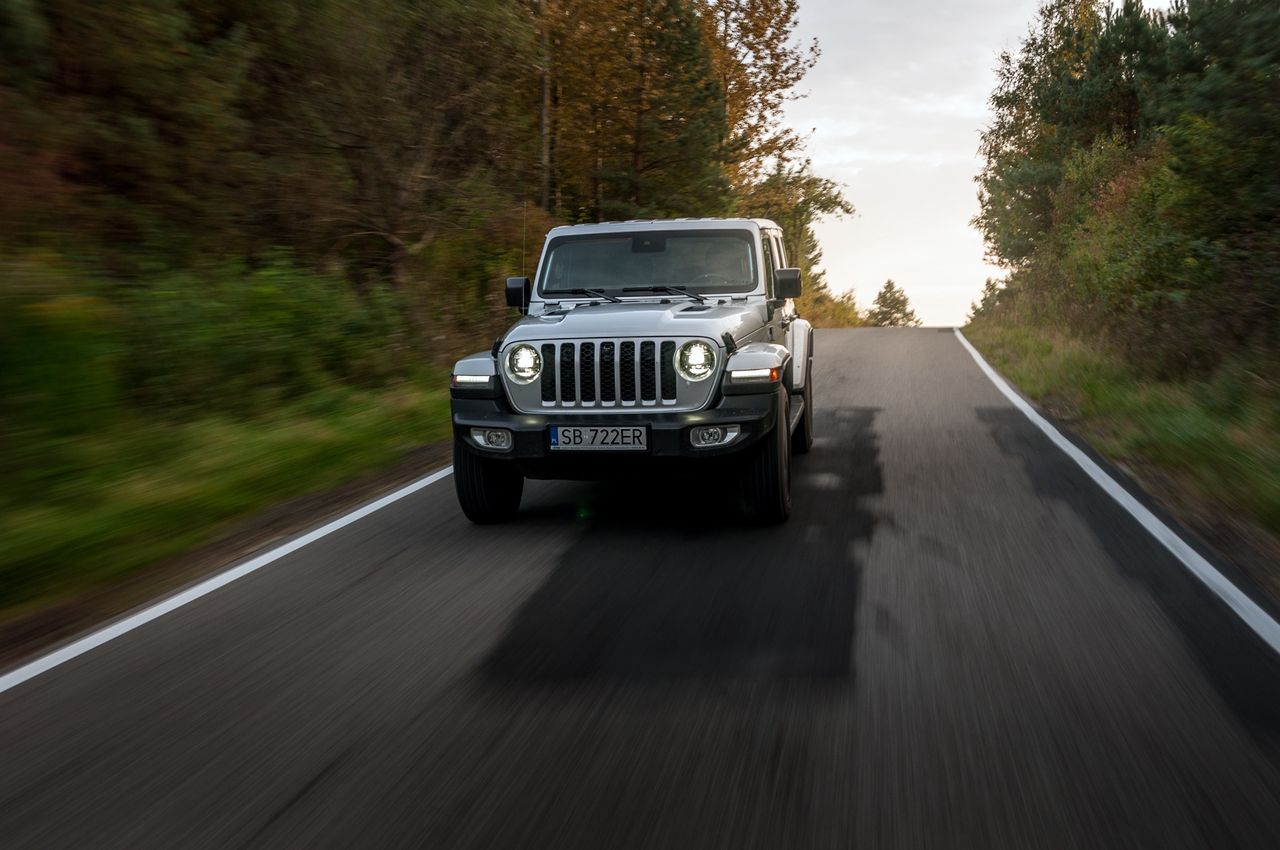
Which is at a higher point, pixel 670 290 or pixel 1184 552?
pixel 670 290

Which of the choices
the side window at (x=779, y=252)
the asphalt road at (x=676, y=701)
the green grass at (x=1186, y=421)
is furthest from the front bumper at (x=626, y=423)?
the green grass at (x=1186, y=421)

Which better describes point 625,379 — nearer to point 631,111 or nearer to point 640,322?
point 640,322

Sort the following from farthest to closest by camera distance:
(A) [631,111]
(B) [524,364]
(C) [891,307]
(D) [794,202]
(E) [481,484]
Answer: (C) [891,307] < (D) [794,202] < (A) [631,111] < (E) [481,484] < (B) [524,364]

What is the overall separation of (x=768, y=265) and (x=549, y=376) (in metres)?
2.67

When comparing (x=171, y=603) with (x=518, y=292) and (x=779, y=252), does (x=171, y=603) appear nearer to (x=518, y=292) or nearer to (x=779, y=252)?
(x=518, y=292)

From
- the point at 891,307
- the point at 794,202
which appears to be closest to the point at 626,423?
the point at 794,202

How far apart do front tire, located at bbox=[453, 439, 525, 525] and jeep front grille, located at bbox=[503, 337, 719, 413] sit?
650 millimetres

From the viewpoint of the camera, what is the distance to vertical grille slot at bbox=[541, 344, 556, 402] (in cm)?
630

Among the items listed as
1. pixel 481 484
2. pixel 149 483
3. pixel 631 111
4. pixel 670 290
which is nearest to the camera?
pixel 481 484

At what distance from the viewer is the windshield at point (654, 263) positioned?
779 centimetres

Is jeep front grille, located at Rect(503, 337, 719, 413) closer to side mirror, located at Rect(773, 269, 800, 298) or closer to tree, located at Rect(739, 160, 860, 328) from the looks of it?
side mirror, located at Rect(773, 269, 800, 298)

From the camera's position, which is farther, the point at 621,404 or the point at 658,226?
the point at 658,226

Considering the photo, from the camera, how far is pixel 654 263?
7820 millimetres

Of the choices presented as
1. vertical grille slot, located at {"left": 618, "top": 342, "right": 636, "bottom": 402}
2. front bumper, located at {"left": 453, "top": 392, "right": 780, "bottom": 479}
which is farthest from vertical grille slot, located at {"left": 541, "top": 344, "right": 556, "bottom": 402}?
vertical grille slot, located at {"left": 618, "top": 342, "right": 636, "bottom": 402}
